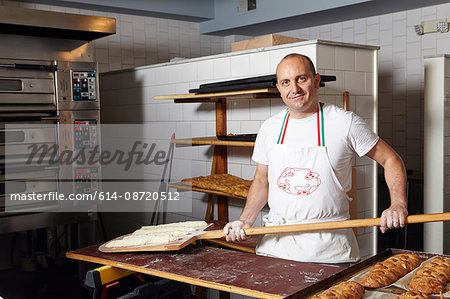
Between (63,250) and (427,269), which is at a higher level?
(427,269)

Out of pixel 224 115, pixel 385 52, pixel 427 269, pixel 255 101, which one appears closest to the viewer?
pixel 427 269

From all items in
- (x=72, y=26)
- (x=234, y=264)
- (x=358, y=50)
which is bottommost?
(x=234, y=264)

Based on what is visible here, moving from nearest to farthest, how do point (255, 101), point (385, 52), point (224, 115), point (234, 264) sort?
point (234, 264)
point (255, 101)
point (224, 115)
point (385, 52)

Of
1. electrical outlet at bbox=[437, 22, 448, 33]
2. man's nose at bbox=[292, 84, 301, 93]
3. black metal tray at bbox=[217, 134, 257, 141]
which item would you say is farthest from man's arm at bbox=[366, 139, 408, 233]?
electrical outlet at bbox=[437, 22, 448, 33]

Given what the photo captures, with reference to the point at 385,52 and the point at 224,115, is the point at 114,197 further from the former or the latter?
the point at 385,52

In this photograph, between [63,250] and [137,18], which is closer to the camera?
[63,250]

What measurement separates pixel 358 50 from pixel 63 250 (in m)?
2.48

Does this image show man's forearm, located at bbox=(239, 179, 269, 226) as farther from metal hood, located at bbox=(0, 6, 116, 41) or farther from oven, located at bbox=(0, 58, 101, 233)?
metal hood, located at bbox=(0, 6, 116, 41)

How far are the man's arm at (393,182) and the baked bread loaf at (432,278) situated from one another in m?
0.19

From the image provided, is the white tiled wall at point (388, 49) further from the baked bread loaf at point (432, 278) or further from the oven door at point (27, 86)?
the baked bread loaf at point (432, 278)

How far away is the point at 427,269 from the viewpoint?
1.71 m

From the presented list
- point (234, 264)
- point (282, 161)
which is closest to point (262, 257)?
point (234, 264)

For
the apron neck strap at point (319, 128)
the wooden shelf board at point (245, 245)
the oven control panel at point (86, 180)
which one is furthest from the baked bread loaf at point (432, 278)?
the oven control panel at point (86, 180)

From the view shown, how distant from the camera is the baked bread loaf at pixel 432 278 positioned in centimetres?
156
